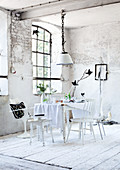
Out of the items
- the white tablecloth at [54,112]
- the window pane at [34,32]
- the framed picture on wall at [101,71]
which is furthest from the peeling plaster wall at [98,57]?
the white tablecloth at [54,112]

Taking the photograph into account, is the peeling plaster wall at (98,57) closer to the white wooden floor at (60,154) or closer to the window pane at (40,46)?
the window pane at (40,46)

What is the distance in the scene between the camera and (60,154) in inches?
182

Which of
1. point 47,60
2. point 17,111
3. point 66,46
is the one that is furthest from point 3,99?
point 66,46

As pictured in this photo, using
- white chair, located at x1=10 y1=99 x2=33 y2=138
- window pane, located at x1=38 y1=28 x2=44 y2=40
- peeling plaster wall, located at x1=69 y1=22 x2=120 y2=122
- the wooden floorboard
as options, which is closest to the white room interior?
peeling plaster wall, located at x1=69 y1=22 x2=120 y2=122

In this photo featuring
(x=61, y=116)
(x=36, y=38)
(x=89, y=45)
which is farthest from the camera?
(x=89, y=45)

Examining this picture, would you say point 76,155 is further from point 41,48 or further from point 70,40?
point 70,40

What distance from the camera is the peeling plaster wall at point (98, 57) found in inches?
330

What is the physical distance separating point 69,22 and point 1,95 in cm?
336

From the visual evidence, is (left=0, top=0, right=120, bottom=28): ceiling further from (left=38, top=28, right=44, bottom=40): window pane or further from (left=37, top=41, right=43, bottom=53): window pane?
(left=37, top=41, right=43, bottom=53): window pane

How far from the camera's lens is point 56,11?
6445mm

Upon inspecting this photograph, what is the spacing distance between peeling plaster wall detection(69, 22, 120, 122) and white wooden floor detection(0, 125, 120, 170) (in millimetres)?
2372

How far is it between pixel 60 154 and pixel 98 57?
480 cm

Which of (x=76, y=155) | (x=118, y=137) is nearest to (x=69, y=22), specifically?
(x=118, y=137)

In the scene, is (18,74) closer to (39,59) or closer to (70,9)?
Result: (39,59)
